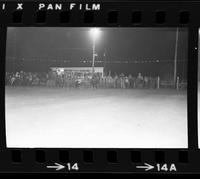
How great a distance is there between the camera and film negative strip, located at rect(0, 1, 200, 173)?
139 cm

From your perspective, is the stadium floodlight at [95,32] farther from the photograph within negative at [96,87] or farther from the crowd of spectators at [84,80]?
the crowd of spectators at [84,80]

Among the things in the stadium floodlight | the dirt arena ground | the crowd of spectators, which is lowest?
the dirt arena ground

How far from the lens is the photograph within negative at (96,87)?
139cm

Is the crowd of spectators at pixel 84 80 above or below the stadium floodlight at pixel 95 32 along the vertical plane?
below

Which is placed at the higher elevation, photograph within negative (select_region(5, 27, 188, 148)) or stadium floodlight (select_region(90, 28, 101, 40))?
stadium floodlight (select_region(90, 28, 101, 40))

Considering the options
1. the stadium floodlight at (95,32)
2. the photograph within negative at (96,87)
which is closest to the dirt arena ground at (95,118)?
the photograph within negative at (96,87)

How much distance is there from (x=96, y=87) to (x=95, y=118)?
0.39 feet

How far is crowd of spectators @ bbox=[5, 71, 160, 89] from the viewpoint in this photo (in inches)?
55.5

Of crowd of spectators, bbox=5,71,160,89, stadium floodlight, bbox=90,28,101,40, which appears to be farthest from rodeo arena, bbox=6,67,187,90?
stadium floodlight, bbox=90,28,101,40

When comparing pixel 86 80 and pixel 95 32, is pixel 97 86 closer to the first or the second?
pixel 86 80

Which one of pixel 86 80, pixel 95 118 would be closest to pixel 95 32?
pixel 86 80

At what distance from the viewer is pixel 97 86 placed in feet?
4.65

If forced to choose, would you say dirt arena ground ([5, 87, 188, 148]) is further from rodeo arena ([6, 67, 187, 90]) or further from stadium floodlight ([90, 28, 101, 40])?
stadium floodlight ([90, 28, 101, 40])

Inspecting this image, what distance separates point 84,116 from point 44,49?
30 centimetres
